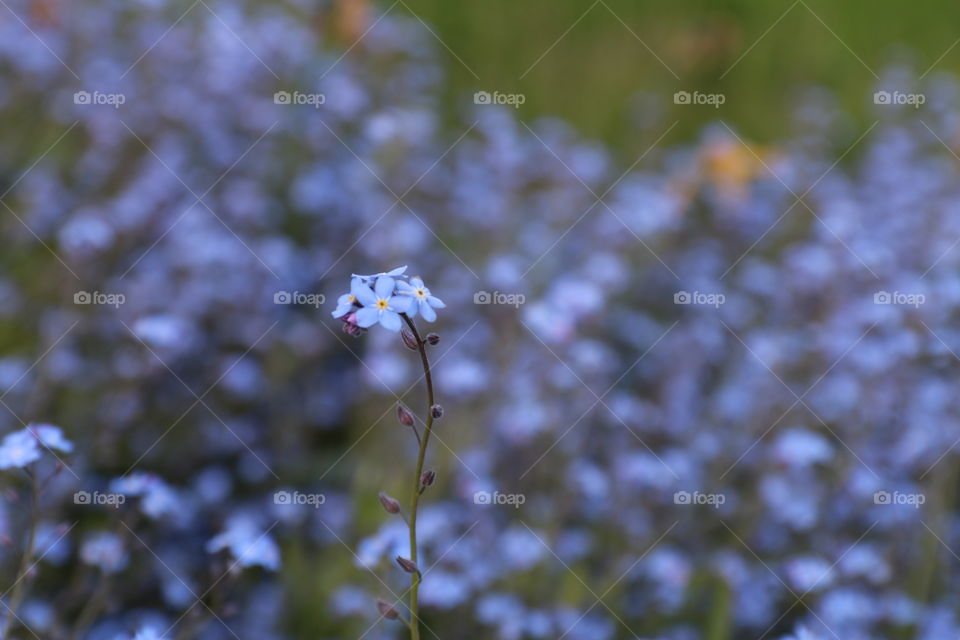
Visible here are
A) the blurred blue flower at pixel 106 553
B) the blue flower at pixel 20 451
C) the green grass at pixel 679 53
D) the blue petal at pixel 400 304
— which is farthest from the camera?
the green grass at pixel 679 53

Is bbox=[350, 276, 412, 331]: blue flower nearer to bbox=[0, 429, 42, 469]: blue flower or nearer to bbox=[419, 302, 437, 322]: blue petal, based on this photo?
bbox=[419, 302, 437, 322]: blue petal

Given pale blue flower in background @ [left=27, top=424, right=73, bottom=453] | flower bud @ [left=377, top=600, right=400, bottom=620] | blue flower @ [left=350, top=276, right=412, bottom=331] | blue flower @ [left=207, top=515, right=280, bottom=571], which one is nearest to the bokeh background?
blue flower @ [left=207, top=515, right=280, bottom=571]

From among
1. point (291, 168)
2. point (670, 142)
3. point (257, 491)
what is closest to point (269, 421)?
point (257, 491)

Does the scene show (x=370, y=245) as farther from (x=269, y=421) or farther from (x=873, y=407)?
(x=873, y=407)

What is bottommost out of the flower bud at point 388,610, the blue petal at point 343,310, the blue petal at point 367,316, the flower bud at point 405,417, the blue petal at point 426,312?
the flower bud at point 388,610

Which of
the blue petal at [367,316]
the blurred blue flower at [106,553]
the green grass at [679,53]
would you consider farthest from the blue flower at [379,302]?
the green grass at [679,53]

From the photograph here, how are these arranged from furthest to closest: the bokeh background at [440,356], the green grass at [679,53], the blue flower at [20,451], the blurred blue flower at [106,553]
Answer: the green grass at [679,53], the bokeh background at [440,356], the blurred blue flower at [106,553], the blue flower at [20,451]

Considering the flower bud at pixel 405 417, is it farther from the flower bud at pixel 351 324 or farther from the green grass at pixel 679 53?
the green grass at pixel 679 53
